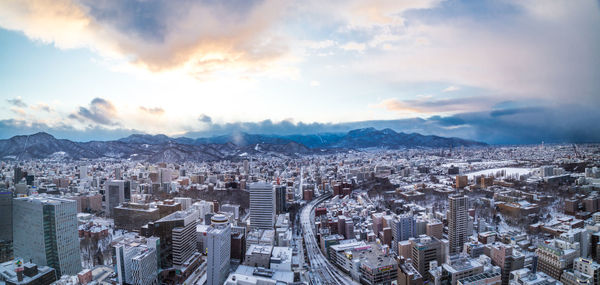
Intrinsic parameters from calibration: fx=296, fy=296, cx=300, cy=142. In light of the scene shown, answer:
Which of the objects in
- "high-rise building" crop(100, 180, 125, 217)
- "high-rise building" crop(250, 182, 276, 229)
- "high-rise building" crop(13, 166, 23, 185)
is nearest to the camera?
"high-rise building" crop(250, 182, 276, 229)

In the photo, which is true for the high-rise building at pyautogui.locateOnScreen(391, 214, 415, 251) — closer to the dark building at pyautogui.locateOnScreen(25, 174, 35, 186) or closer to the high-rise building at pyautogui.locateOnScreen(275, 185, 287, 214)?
the high-rise building at pyautogui.locateOnScreen(275, 185, 287, 214)

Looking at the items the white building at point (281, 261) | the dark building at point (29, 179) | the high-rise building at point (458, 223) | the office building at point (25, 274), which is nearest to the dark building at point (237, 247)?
the white building at point (281, 261)

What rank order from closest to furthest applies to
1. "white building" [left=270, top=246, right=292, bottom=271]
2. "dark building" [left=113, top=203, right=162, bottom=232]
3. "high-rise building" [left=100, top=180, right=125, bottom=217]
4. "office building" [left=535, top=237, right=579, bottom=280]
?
"office building" [left=535, top=237, right=579, bottom=280] → "white building" [left=270, top=246, right=292, bottom=271] → "dark building" [left=113, top=203, right=162, bottom=232] → "high-rise building" [left=100, top=180, right=125, bottom=217]

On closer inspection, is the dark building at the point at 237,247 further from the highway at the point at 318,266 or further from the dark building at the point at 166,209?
the dark building at the point at 166,209

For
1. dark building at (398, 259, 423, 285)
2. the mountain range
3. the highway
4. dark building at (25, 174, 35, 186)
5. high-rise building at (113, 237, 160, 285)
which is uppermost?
the mountain range

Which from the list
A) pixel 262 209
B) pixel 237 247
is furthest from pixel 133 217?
pixel 237 247

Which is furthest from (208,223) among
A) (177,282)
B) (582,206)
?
(582,206)

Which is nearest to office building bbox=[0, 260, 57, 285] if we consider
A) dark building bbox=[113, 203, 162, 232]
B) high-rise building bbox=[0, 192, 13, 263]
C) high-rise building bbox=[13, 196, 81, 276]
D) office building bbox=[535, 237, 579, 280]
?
high-rise building bbox=[13, 196, 81, 276]

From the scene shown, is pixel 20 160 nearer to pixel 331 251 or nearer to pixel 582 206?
pixel 331 251
